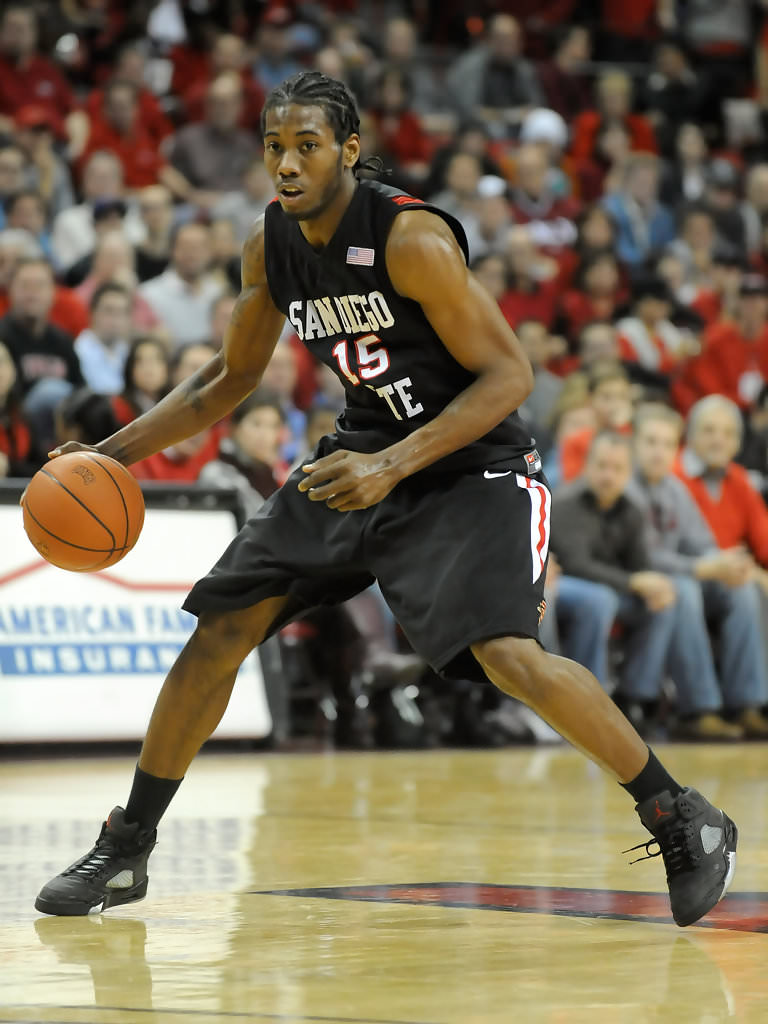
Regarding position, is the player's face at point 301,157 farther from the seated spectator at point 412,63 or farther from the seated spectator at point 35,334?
the seated spectator at point 412,63

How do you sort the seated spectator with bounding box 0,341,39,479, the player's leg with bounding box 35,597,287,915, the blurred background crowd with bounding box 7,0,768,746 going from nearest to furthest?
the player's leg with bounding box 35,597,287,915 → the seated spectator with bounding box 0,341,39,479 → the blurred background crowd with bounding box 7,0,768,746

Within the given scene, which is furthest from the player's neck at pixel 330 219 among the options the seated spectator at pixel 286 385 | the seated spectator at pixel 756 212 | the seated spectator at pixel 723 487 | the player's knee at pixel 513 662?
the seated spectator at pixel 756 212

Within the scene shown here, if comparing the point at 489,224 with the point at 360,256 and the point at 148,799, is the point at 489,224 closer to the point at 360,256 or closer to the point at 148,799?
the point at 360,256

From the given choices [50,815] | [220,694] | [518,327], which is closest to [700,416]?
[518,327]

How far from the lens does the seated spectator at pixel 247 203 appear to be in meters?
11.5

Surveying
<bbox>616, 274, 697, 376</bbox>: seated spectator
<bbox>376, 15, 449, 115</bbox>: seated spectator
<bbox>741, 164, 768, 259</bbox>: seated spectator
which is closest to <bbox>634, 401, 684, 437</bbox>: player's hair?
<bbox>616, 274, 697, 376</bbox>: seated spectator

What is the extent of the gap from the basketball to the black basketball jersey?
0.50 m

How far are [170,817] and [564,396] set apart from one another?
5.14m

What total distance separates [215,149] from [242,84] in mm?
892

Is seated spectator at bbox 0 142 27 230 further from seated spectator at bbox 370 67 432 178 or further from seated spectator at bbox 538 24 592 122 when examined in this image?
seated spectator at bbox 538 24 592 122

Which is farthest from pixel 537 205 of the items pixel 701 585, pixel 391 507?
pixel 391 507

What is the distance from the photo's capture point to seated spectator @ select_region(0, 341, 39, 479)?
782cm

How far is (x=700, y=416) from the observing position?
9484mm

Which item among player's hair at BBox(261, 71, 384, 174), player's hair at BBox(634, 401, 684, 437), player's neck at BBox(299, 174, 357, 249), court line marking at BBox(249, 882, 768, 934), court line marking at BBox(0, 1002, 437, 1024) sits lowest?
court line marking at BBox(249, 882, 768, 934)
